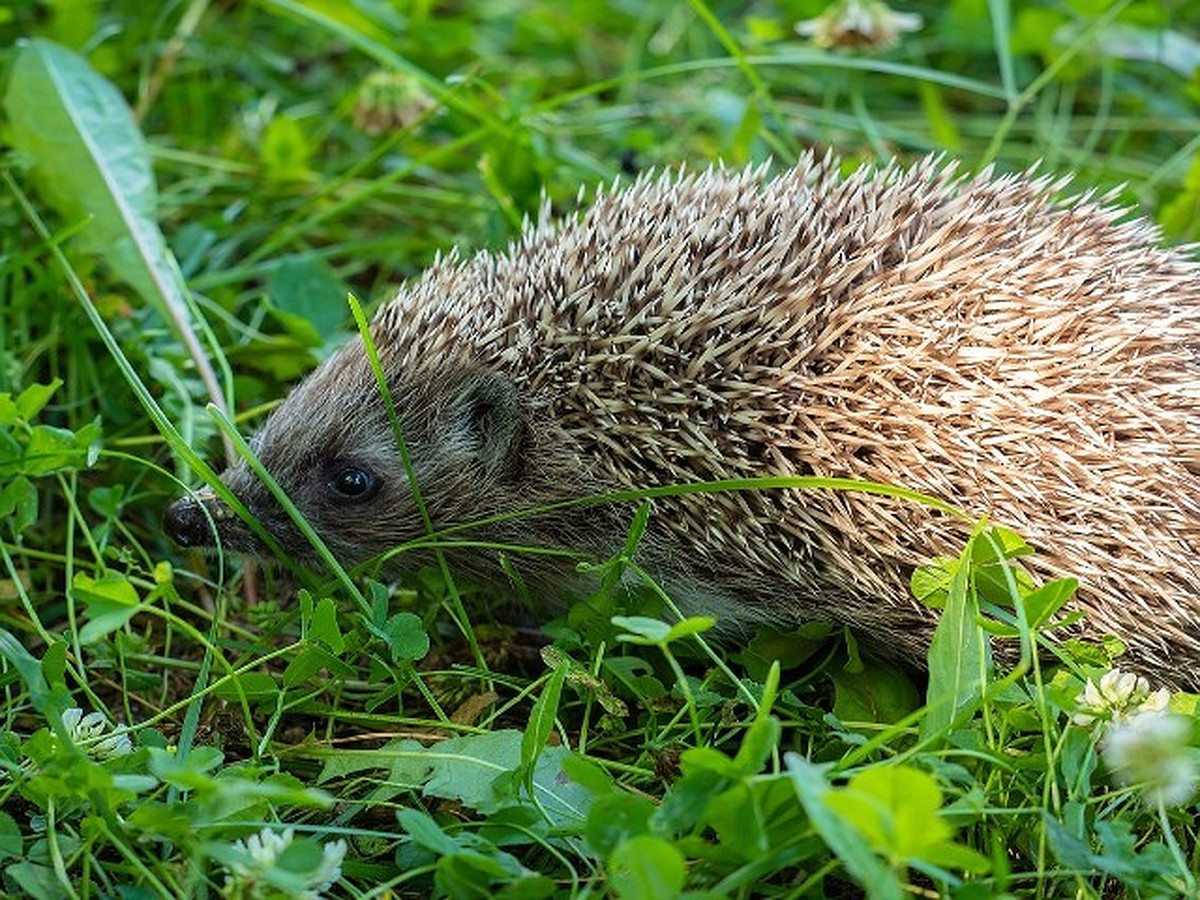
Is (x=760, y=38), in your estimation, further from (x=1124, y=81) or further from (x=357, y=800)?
(x=357, y=800)

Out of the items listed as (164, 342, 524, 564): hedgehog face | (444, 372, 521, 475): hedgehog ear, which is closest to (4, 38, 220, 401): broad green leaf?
(164, 342, 524, 564): hedgehog face

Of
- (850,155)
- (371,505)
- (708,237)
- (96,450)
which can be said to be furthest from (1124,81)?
(96,450)

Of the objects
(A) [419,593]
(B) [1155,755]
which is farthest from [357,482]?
(B) [1155,755]

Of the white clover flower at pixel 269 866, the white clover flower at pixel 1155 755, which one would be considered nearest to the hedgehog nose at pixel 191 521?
the white clover flower at pixel 269 866

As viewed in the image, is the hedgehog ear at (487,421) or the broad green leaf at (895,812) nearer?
the broad green leaf at (895,812)

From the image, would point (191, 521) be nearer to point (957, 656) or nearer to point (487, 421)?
point (487, 421)

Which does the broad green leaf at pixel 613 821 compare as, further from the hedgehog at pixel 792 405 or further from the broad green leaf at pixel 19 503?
the broad green leaf at pixel 19 503
